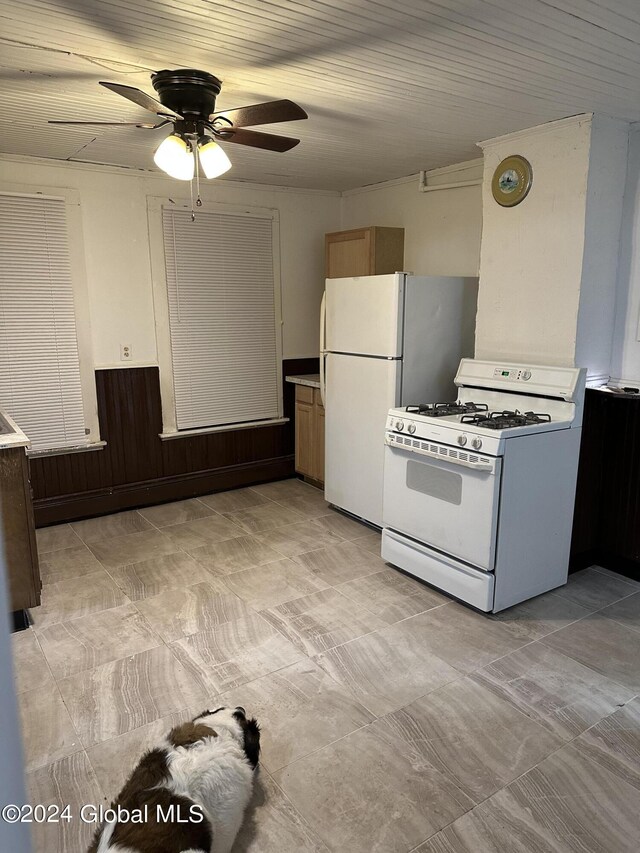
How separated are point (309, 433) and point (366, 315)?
1.39 metres

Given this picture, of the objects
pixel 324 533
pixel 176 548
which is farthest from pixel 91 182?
pixel 324 533

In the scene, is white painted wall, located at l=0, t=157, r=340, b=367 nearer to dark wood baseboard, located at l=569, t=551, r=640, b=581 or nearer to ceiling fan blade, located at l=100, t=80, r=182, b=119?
ceiling fan blade, located at l=100, t=80, r=182, b=119

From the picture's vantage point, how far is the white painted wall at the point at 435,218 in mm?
4090

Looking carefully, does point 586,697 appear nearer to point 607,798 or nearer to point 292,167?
point 607,798

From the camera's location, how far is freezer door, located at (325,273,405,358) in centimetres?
366

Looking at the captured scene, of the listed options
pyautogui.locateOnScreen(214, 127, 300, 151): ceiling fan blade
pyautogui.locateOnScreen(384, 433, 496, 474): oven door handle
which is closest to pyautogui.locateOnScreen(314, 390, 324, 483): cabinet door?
pyautogui.locateOnScreen(384, 433, 496, 474): oven door handle

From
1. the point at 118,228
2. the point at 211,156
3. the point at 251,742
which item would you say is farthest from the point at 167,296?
the point at 251,742

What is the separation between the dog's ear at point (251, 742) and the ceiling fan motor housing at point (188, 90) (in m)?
2.33

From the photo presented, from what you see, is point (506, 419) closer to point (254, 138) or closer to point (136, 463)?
point (254, 138)

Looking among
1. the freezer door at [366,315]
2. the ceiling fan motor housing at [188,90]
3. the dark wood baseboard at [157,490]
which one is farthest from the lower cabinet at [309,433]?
the ceiling fan motor housing at [188,90]

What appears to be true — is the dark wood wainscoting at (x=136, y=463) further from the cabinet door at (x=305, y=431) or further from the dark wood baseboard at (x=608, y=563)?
the dark wood baseboard at (x=608, y=563)

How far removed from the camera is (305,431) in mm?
4977

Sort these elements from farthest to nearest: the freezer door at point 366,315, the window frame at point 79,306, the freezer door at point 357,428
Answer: the window frame at point 79,306 → the freezer door at point 357,428 → the freezer door at point 366,315

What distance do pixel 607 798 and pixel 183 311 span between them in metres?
3.94
